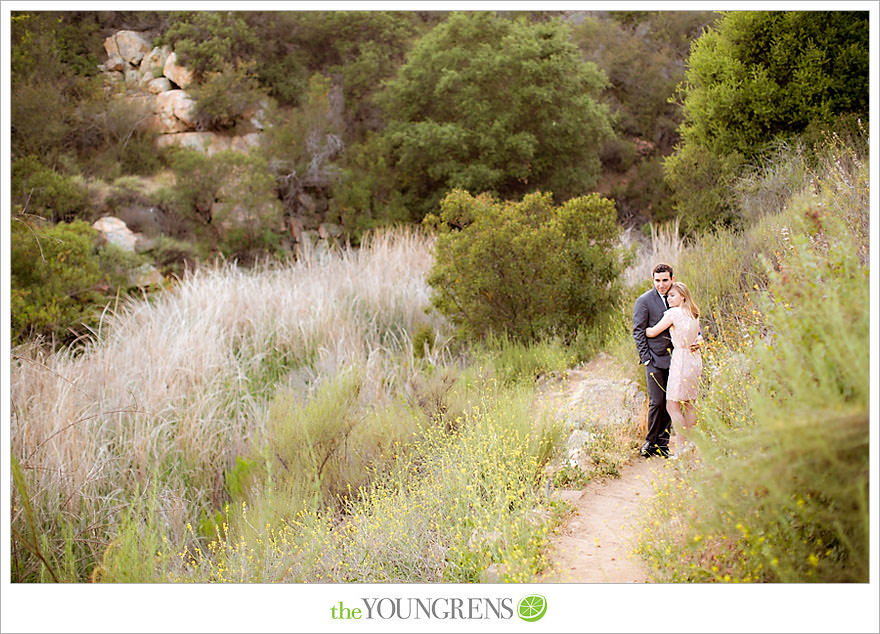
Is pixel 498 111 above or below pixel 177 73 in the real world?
above

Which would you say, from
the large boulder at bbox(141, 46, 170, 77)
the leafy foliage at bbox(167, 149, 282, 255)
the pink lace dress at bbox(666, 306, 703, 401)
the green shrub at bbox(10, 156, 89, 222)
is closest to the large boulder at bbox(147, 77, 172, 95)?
the large boulder at bbox(141, 46, 170, 77)

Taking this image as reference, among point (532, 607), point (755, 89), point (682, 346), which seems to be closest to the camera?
point (532, 607)

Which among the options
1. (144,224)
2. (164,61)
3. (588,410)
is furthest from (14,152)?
(588,410)

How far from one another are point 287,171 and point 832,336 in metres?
14.7

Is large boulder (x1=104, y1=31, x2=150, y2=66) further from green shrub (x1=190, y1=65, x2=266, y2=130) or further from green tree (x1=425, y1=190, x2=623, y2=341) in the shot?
green tree (x1=425, y1=190, x2=623, y2=341)

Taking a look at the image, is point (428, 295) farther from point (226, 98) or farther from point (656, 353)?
point (226, 98)

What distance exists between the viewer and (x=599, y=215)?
6.61 metres

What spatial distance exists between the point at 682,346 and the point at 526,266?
3.20 m

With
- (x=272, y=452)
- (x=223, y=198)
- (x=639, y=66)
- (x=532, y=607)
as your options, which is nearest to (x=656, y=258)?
(x=272, y=452)

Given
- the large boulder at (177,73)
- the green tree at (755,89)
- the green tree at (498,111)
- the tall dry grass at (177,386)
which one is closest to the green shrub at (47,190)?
the large boulder at (177,73)

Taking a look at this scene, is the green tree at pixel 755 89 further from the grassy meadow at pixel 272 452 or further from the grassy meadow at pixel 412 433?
the grassy meadow at pixel 272 452

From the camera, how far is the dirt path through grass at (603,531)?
249cm

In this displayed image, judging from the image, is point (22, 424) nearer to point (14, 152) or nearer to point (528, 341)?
point (528, 341)

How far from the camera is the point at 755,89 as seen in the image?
7371mm
